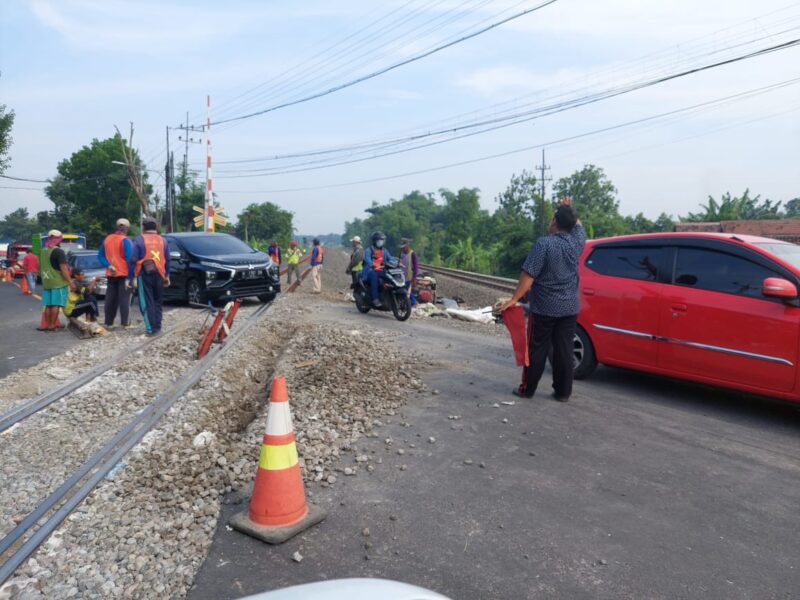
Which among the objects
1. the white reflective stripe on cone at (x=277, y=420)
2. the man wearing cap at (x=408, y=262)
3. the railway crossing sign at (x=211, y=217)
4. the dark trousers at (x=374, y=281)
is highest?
the railway crossing sign at (x=211, y=217)

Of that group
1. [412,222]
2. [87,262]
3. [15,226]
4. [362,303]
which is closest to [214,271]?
[362,303]

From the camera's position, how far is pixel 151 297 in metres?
9.10

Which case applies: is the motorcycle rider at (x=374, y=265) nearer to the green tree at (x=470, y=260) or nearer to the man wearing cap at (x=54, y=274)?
the man wearing cap at (x=54, y=274)

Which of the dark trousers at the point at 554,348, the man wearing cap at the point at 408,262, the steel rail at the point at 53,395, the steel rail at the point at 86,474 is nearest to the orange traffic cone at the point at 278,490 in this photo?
the steel rail at the point at 86,474

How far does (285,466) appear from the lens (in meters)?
3.34

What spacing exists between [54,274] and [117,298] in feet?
3.27

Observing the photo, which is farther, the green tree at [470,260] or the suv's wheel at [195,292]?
the green tree at [470,260]

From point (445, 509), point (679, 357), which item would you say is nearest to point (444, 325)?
point (679, 357)

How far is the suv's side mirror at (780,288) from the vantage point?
4.96 meters

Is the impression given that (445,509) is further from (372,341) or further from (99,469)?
(372,341)

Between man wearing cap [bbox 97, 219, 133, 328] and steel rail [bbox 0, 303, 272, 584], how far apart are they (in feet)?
12.3

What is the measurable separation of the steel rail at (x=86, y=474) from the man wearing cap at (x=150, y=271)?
2818mm

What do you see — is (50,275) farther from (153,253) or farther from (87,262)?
(87,262)

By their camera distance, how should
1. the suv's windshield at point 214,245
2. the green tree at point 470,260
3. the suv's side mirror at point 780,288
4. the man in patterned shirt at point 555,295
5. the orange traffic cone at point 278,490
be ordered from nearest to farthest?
the orange traffic cone at point 278,490 < the suv's side mirror at point 780,288 < the man in patterned shirt at point 555,295 < the suv's windshield at point 214,245 < the green tree at point 470,260
